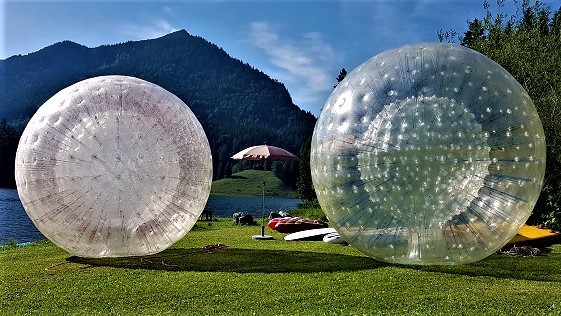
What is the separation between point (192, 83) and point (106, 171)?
16375 cm

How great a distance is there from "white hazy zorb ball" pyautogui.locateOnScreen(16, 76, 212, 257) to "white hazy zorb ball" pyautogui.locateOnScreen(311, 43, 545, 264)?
2.90m

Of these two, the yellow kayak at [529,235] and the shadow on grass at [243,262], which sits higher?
the yellow kayak at [529,235]

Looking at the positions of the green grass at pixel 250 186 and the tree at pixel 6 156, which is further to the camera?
the green grass at pixel 250 186

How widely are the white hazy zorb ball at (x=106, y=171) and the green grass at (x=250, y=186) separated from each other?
78.4m

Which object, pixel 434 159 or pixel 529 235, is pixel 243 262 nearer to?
pixel 434 159

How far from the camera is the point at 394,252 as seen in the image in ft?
24.2

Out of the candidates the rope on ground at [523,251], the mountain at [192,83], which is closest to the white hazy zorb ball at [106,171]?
the rope on ground at [523,251]

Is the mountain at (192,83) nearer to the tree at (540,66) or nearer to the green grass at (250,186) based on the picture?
the green grass at (250,186)

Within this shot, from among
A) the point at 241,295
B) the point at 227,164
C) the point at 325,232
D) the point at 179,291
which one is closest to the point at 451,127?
the point at 241,295

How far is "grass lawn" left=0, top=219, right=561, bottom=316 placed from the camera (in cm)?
606

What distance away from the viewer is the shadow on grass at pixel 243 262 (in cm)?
853

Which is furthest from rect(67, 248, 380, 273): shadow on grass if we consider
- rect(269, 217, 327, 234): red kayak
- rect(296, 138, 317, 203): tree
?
rect(296, 138, 317, 203): tree

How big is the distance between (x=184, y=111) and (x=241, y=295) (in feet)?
13.4

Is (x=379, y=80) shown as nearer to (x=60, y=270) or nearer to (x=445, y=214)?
(x=445, y=214)
